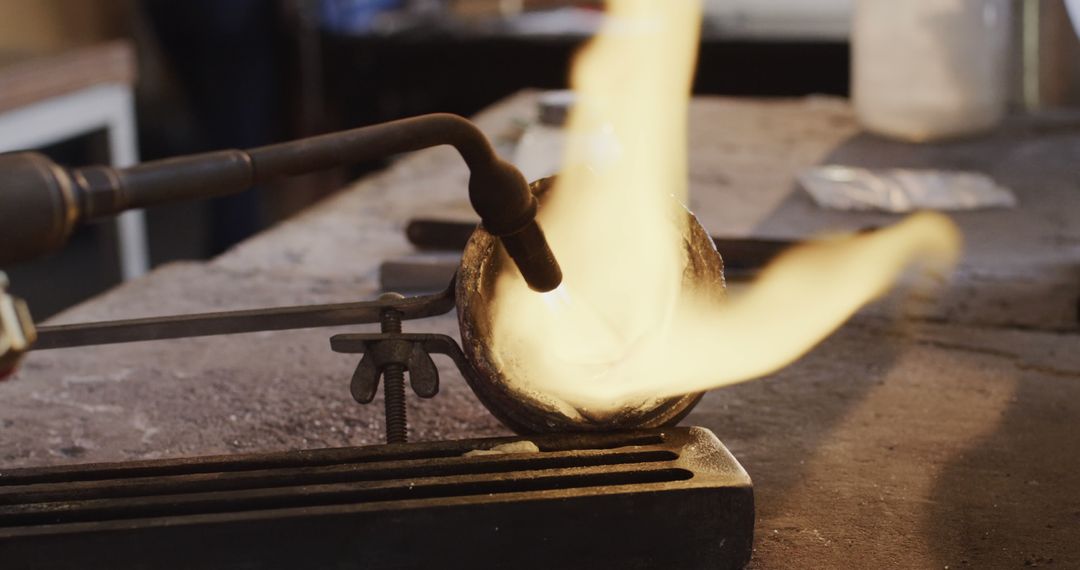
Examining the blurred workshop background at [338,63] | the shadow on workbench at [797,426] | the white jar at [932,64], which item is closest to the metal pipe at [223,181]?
the shadow on workbench at [797,426]

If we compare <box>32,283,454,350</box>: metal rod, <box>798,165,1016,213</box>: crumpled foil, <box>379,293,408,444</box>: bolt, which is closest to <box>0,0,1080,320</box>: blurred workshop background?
<box>798,165,1016,213</box>: crumpled foil

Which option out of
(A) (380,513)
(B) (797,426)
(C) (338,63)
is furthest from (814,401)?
(C) (338,63)

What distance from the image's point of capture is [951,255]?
1768 millimetres

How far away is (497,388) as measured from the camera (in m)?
1.00

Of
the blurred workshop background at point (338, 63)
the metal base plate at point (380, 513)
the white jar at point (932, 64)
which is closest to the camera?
the metal base plate at point (380, 513)

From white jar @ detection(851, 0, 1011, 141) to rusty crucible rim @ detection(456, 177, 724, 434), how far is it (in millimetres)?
1512

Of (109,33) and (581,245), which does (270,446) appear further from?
(109,33)

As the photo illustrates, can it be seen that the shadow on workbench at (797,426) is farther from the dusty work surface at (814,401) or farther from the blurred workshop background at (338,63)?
the blurred workshop background at (338,63)

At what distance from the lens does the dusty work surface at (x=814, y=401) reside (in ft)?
3.26

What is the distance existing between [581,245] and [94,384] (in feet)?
2.04

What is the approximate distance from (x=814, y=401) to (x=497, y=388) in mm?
462

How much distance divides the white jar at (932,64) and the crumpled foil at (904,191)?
0.28 meters

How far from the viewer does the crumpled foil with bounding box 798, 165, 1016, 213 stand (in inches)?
78.4

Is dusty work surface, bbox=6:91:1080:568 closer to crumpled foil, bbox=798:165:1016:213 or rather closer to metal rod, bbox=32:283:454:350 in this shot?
crumpled foil, bbox=798:165:1016:213
